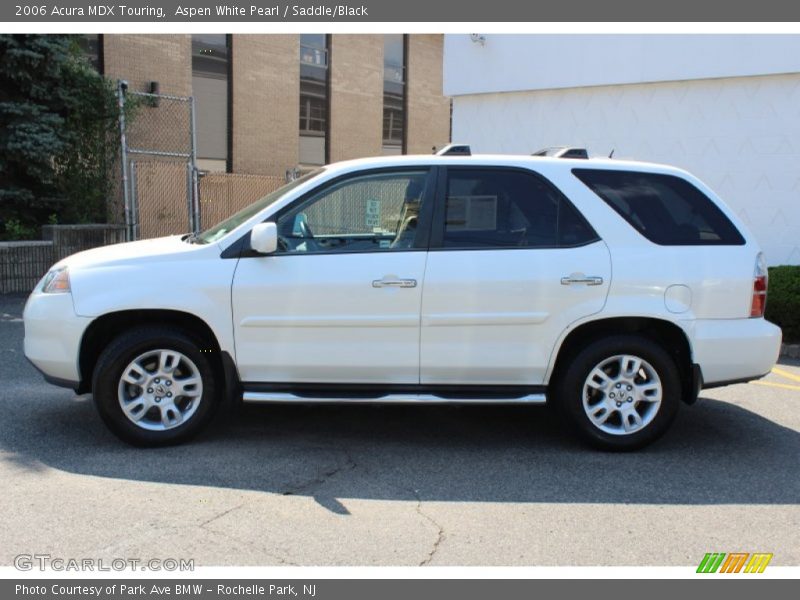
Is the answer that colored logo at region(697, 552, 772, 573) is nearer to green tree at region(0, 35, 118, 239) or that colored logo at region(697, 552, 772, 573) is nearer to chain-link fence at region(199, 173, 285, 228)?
green tree at region(0, 35, 118, 239)

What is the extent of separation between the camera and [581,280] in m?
5.11

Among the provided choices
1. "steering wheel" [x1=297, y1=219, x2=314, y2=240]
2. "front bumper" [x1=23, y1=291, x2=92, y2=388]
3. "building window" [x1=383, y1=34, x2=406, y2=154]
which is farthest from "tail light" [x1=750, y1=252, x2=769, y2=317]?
"building window" [x1=383, y1=34, x2=406, y2=154]

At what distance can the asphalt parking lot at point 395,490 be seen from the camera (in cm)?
387

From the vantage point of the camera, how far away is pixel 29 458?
497cm

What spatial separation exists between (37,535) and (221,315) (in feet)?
5.57

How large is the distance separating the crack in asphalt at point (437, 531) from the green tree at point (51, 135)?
9941 millimetres

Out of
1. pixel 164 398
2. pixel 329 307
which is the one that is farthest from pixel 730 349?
pixel 164 398

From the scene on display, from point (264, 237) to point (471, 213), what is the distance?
4.51 ft

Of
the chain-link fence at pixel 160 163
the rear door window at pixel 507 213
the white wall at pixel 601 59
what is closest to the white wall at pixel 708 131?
the white wall at pixel 601 59

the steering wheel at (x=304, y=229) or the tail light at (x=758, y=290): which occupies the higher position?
the steering wheel at (x=304, y=229)

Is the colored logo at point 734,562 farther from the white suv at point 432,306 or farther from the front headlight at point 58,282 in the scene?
the front headlight at point 58,282

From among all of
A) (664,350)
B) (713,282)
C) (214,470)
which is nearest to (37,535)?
(214,470)

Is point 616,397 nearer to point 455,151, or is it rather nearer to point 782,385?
point 455,151

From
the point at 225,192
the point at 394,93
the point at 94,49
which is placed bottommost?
the point at 225,192
